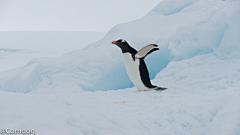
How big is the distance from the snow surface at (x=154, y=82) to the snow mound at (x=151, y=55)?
15 mm

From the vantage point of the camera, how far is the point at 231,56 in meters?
2.84

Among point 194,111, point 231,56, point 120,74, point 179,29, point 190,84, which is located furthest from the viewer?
point 120,74

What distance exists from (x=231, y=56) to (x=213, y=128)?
1981mm

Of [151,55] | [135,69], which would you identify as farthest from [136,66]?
[151,55]

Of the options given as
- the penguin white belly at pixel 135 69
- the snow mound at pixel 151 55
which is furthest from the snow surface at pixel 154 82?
the penguin white belly at pixel 135 69

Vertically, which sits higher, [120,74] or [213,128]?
[213,128]

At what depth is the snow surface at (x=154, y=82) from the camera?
1.08 metres

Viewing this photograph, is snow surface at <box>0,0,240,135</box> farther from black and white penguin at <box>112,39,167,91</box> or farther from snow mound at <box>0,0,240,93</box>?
black and white penguin at <box>112,39,167,91</box>

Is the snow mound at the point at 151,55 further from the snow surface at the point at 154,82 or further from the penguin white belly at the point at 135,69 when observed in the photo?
the penguin white belly at the point at 135,69

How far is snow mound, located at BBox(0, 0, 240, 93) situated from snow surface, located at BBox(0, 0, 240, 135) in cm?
2

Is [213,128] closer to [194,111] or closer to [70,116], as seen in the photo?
[194,111]

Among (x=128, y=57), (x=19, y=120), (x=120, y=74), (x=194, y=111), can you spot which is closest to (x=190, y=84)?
(x=128, y=57)

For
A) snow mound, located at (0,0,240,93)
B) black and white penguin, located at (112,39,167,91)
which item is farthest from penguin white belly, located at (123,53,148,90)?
snow mound, located at (0,0,240,93)

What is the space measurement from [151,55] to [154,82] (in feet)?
4.26
